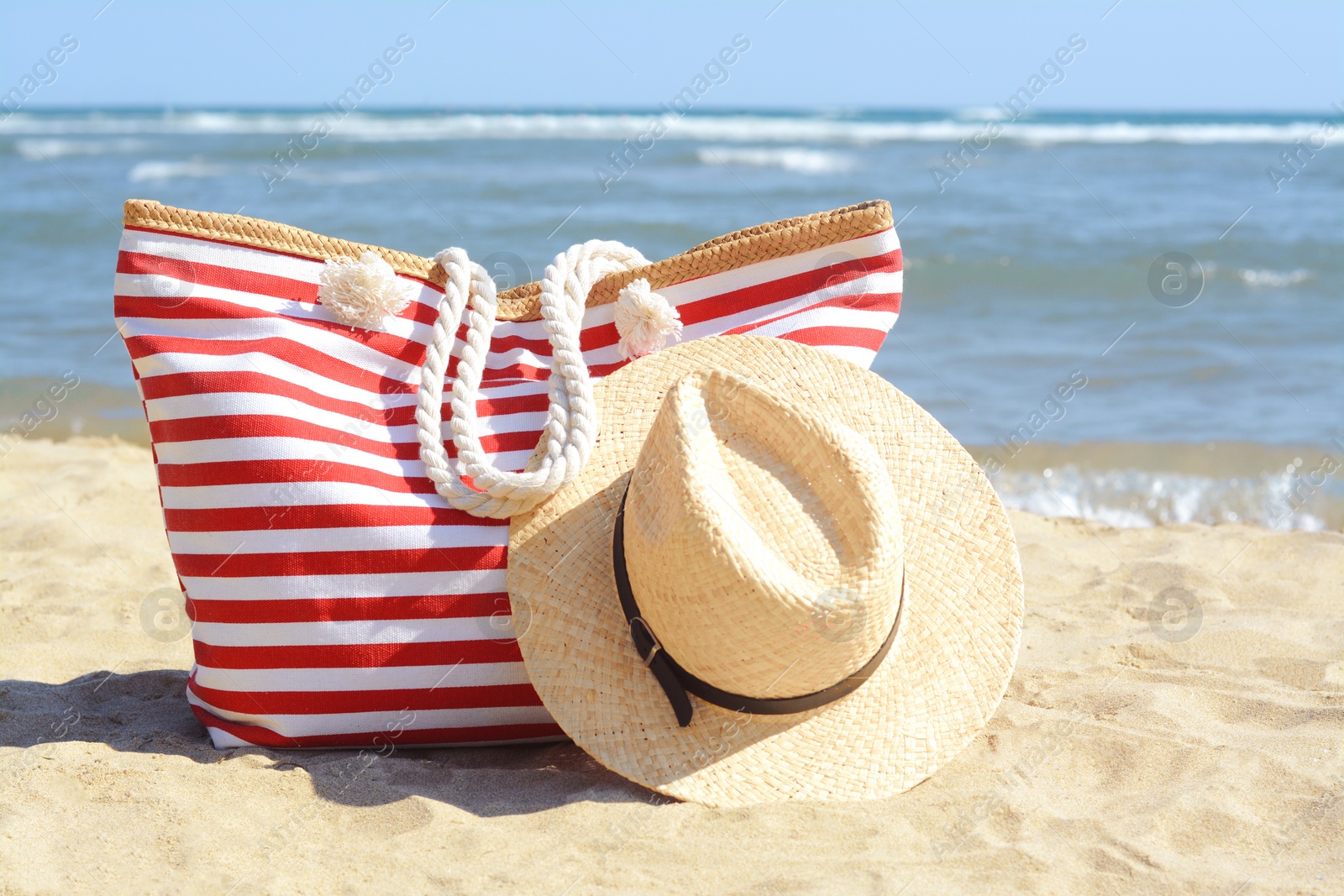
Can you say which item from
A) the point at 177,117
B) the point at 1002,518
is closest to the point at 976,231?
the point at 1002,518

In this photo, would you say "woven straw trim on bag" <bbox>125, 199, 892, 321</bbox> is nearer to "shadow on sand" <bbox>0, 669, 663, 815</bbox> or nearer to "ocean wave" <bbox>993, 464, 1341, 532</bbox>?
"shadow on sand" <bbox>0, 669, 663, 815</bbox>

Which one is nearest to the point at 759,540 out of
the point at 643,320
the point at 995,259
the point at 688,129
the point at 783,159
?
the point at 643,320

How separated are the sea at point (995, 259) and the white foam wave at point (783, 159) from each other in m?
0.14

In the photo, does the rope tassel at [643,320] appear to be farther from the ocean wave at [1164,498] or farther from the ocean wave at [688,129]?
the ocean wave at [688,129]

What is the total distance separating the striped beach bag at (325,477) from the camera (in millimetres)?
2264

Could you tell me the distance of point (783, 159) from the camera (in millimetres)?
20281

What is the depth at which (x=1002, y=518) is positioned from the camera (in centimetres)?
239

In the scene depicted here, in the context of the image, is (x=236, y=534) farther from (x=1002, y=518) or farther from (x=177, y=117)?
(x=177, y=117)

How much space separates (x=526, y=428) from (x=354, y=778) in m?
0.86

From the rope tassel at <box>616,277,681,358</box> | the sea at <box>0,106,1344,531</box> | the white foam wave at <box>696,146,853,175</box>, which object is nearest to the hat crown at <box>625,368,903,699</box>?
the rope tassel at <box>616,277,681,358</box>

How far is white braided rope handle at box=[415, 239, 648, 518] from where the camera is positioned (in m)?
2.29

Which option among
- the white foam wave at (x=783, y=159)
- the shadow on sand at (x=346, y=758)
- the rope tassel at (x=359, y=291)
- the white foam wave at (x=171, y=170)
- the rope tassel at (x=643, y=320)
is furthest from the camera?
the white foam wave at (x=783, y=159)

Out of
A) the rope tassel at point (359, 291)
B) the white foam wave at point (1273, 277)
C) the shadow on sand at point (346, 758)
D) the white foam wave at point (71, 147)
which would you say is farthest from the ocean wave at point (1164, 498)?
the white foam wave at point (71, 147)

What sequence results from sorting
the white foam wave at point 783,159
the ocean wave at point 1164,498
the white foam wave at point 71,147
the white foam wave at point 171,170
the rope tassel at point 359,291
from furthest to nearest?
the white foam wave at point 71,147 < the white foam wave at point 783,159 < the white foam wave at point 171,170 < the ocean wave at point 1164,498 < the rope tassel at point 359,291
